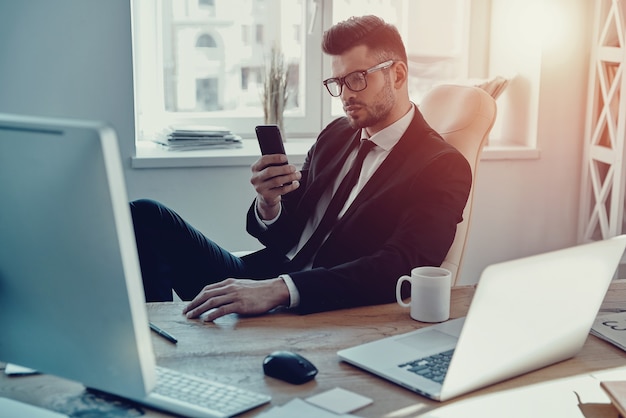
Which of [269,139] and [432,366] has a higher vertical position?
[269,139]

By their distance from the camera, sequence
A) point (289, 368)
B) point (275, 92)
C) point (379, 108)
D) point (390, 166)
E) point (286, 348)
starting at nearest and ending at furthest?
point (289, 368), point (286, 348), point (390, 166), point (379, 108), point (275, 92)

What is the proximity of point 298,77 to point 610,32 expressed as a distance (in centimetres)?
123

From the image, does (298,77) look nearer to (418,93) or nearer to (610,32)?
(418,93)

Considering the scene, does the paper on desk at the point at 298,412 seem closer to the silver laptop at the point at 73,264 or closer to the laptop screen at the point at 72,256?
the silver laptop at the point at 73,264

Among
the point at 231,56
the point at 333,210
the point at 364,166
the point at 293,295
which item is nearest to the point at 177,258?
the point at 333,210

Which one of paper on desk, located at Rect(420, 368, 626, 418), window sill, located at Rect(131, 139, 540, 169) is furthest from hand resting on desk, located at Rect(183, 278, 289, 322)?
window sill, located at Rect(131, 139, 540, 169)

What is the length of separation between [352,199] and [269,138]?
0.37 m

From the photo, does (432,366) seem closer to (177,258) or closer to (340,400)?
(340,400)

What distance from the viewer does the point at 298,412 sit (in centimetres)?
105

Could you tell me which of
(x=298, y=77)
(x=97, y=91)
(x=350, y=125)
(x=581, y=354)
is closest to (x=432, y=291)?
(x=581, y=354)

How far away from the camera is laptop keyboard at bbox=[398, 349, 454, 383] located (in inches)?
45.6

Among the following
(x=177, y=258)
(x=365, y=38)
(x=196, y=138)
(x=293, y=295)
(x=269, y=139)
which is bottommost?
(x=177, y=258)

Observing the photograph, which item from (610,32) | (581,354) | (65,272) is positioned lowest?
(581,354)

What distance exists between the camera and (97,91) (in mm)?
2855
